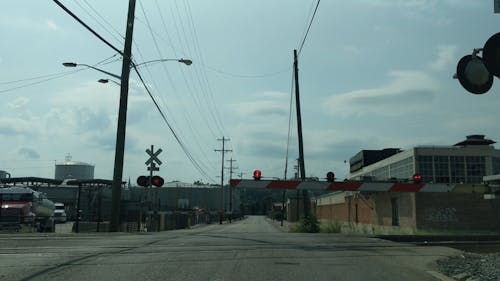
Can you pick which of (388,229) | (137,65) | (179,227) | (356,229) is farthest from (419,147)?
(137,65)

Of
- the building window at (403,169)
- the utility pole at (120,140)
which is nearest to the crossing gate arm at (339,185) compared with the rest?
the utility pole at (120,140)

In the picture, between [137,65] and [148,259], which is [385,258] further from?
[137,65]

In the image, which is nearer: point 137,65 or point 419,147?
point 137,65

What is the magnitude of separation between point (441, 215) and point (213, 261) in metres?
20.7

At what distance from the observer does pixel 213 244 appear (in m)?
15.7

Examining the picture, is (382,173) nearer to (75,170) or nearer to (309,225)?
(309,225)

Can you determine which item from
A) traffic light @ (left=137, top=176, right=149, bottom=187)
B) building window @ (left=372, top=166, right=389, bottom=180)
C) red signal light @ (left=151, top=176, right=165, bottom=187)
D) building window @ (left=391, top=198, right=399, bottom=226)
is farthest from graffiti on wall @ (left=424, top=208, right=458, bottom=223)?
building window @ (left=372, top=166, right=389, bottom=180)

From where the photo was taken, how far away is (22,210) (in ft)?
111

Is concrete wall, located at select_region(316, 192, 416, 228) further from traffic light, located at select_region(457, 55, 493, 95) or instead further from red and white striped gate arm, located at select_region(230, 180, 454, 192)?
traffic light, located at select_region(457, 55, 493, 95)

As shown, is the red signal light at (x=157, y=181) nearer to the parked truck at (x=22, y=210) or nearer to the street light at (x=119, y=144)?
the street light at (x=119, y=144)

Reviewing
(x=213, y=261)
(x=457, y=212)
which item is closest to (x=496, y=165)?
(x=457, y=212)

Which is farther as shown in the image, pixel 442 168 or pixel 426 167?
pixel 442 168

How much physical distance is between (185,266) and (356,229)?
34131 mm

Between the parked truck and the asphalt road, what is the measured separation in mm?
18597
